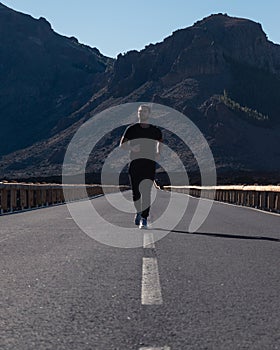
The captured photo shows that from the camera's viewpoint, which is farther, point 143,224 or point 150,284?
point 143,224

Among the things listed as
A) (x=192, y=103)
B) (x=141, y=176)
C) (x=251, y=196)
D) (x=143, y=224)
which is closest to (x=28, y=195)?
(x=251, y=196)

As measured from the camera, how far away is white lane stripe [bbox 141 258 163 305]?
451 centimetres

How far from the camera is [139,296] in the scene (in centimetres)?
465

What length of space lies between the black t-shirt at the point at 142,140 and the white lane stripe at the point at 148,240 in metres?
1.89

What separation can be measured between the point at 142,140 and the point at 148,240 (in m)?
2.90

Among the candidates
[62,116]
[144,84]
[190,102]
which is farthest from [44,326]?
[62,116]

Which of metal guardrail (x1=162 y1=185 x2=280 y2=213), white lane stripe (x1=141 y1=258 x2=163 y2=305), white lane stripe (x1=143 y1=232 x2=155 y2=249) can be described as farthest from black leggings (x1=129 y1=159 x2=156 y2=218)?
metal guardrail (x1=162 y1=185 x2=280 y2=213)

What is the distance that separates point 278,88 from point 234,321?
174 metres

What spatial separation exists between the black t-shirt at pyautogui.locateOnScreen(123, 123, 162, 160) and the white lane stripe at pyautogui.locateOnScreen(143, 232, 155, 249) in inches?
74.2

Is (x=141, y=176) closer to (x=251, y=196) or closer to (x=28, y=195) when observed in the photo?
(x=28, y=195)

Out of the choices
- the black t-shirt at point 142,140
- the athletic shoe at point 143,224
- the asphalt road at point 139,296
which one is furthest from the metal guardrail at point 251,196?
the asphalt road at point 139,296

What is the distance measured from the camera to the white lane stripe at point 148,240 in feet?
26.6

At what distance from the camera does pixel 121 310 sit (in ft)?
13.8

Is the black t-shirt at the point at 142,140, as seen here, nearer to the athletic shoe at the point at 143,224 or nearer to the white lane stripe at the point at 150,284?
the athletic shoe at the point at 143,224
